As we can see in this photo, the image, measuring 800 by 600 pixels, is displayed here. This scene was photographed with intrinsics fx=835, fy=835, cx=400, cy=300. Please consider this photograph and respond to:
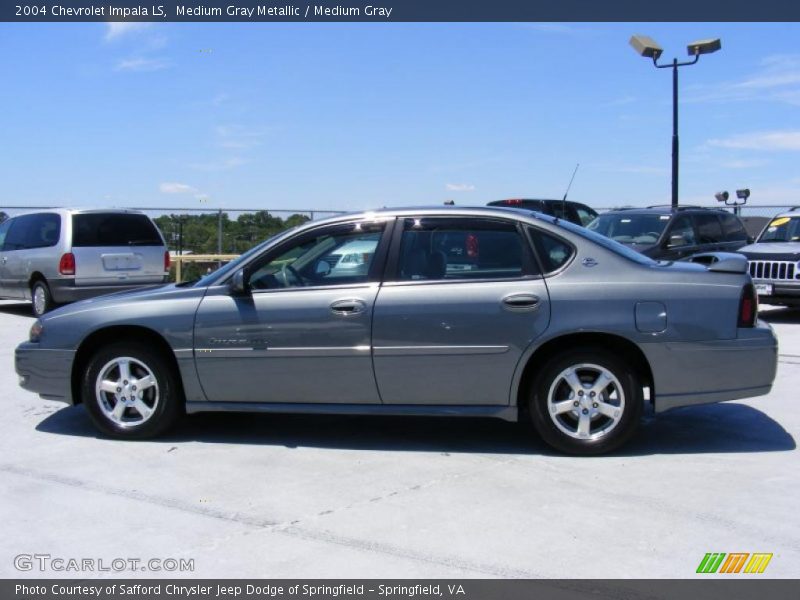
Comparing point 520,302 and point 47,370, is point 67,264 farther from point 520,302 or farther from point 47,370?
point 520,302

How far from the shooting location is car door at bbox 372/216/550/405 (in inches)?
203

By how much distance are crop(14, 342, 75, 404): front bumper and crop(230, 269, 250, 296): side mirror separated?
124 centimetres

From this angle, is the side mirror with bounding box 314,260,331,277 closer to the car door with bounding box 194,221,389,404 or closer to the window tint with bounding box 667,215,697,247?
the car door with bounding box 194,221,389,404

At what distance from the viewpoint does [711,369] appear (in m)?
5.12

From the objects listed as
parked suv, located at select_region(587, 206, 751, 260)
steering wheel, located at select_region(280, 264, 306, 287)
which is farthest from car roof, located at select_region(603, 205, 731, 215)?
steering wheel, located at select_region(280, 264, 306, 287)

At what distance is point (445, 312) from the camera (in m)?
5.20

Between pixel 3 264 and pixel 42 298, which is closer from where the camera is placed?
pixel 42 298

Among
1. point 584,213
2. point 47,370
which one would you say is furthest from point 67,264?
point 584,213

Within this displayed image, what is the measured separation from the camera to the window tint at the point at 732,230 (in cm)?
1383

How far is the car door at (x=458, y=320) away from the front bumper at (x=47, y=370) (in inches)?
86.1

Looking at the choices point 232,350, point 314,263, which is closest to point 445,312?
point 314,263

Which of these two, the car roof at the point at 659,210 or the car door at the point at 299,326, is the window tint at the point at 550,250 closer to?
the car door at the point at 299,326

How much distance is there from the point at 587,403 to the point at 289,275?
2.08 m

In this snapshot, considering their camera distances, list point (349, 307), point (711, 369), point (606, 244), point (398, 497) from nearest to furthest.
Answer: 1. point (398, 497)
2. point (711, 369)
3. point (349, 307)
4. point (606, 244)
